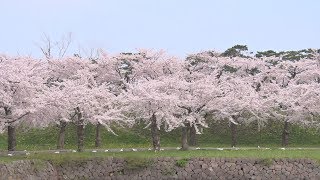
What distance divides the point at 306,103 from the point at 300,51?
2177cm

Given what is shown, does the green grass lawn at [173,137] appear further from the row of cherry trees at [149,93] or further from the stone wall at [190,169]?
the stone wall at [190,169]

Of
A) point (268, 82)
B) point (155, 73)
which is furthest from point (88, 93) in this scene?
point (268, 82)

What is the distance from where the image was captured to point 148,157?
83.6 ft

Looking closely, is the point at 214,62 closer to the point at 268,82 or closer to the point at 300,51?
the point at 268,82

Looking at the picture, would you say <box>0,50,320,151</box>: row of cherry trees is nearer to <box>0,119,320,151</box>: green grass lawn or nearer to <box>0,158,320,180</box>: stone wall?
<box>0,119,320,151</box>: green grass lawn

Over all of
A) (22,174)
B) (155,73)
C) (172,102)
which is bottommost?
(22,174)

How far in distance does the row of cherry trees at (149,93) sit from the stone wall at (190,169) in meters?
3.34

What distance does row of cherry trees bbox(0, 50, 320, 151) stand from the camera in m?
27.3

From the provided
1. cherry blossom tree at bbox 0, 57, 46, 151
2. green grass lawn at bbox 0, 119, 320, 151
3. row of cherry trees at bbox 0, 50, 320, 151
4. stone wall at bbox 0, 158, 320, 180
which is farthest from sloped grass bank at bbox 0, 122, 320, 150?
stone wall at bbox 0, 158, 320, 180

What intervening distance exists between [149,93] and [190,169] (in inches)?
241

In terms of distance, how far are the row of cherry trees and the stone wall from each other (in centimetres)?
334

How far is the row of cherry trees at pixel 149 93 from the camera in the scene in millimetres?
27266

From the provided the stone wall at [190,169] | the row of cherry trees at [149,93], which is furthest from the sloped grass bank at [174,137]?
the stone wall at [190,169]

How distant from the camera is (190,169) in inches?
996
